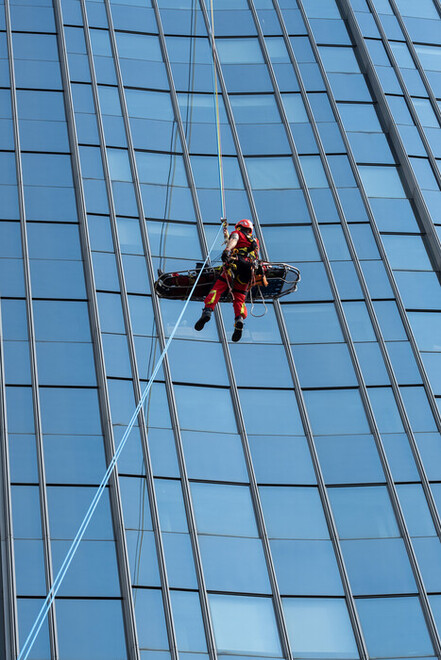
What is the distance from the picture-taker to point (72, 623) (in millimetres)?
21453

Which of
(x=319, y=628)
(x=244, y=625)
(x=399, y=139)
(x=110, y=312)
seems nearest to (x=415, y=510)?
(x=319, y=628)

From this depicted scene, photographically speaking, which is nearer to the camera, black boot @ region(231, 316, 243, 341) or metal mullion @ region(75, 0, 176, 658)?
black boot @ region(231, 316, 243, 341)

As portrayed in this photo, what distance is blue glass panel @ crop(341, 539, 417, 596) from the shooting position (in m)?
23.1

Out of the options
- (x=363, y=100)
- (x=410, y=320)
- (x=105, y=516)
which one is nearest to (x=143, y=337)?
(x=105, y=516)

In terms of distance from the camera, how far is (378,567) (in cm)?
2344

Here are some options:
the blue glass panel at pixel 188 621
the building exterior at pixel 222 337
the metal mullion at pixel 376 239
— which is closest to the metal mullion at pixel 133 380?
the building exterior at pixel 222 337

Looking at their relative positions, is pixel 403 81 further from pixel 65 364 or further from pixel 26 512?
pixel 26 512

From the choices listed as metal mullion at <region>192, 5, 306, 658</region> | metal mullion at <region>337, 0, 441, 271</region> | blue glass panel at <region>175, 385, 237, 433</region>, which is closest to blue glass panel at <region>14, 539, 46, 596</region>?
blue glass panel at <region>175, 385, 237, 433</region>

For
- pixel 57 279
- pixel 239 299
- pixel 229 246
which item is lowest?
pixel 239 299

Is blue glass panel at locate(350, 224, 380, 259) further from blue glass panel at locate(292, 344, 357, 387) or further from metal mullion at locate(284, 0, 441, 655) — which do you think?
blue glass panel at locate(292, 344, 357, 387)

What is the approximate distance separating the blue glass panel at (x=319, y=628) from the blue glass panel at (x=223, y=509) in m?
1.98

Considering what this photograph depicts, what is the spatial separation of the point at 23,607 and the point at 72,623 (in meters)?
1.05

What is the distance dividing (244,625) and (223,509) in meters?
2.76

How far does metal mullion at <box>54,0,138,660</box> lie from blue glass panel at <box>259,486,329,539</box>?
3459mm
